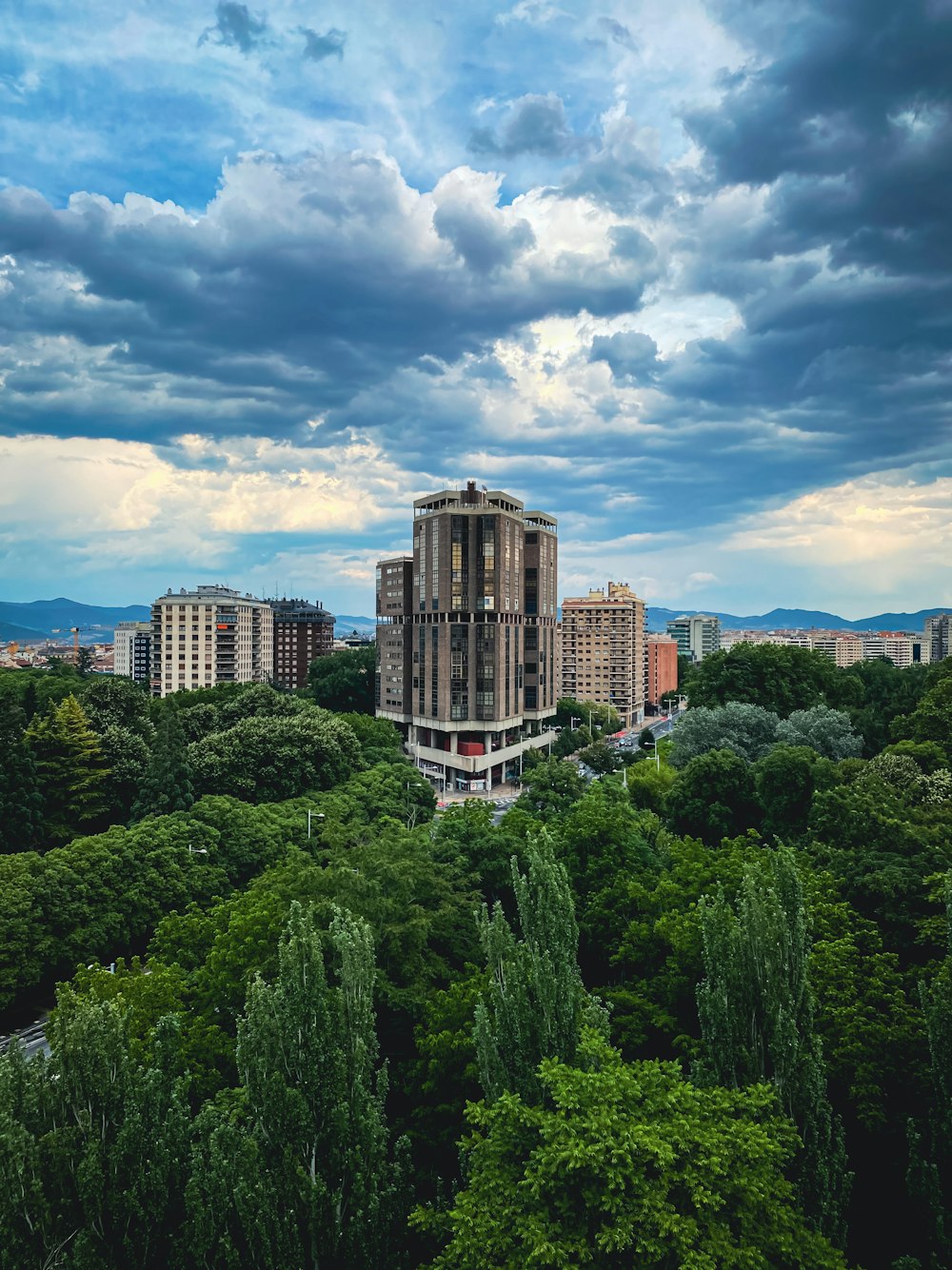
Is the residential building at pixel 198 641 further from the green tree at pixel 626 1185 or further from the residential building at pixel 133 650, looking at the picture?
the green tree at pixel 626 1185

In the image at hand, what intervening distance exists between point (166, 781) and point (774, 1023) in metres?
30.4

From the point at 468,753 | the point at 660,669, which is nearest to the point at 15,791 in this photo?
the point at 468,753

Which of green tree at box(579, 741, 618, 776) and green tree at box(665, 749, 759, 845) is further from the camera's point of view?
green tree at box(579, 741, 618, 776)

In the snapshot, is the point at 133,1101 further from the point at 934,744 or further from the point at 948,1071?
the point at 934,744

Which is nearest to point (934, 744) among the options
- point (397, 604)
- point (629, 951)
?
point (629, 951)

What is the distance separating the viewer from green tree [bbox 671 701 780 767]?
43.9 m

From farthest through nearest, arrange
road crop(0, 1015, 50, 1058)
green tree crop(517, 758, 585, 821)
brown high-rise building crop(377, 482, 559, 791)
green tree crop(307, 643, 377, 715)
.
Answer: green tree crop(307, 643, 377, 715), brown high-rise building crop(377, 482, 559, 791), green tree crop(517, 758, 585, 821), road crop(0, 1015, 50, 1058)

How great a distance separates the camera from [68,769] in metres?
37.5

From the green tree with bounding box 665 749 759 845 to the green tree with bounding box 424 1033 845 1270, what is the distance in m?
24.8

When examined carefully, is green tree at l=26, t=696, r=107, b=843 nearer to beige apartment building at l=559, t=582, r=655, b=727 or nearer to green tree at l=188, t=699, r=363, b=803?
green tree at l=188, t=699, r=363, b=803

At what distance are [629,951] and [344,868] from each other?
23.3ft

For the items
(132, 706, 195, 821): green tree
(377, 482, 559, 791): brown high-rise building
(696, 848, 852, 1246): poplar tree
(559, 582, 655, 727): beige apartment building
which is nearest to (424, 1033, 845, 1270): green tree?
(696, 848, 852, 1246): poplar tree

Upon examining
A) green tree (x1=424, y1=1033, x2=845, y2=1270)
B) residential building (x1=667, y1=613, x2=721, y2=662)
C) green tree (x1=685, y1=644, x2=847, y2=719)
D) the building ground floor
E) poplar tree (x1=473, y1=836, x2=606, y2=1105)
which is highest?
residential building (x1=667, y1=613, x2=721, y2=662)

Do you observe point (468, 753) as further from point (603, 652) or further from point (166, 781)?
point (603, 652)
